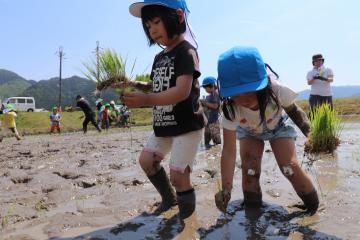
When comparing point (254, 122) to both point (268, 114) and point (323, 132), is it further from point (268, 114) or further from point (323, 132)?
point (323, 132)

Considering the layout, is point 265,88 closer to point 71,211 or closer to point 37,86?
point 71,211

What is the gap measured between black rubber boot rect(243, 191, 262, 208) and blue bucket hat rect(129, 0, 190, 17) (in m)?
1.42

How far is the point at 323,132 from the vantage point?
550 cm

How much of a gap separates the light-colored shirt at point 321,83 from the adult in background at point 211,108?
Answer: 2036 millimetres

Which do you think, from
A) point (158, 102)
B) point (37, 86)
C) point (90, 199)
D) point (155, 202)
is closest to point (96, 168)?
point (90, 199)

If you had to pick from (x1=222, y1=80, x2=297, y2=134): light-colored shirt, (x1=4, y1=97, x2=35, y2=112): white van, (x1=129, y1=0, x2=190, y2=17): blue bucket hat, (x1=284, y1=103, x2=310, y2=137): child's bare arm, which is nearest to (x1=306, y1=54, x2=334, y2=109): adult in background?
(x1=284, y1=103, x2=310, y2=137): child's bare arm

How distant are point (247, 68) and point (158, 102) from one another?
Answer: 56cm

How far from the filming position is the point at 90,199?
3.49 metres

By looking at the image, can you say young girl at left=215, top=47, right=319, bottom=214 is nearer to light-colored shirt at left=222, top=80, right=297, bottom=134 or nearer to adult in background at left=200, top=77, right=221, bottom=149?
light-colored shirt at left=222, top=80, right=297, bottom=134

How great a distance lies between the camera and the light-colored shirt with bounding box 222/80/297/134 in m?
2.77

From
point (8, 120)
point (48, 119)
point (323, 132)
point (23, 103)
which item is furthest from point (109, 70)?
point (23, 103)

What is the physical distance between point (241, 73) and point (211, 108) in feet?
16.5

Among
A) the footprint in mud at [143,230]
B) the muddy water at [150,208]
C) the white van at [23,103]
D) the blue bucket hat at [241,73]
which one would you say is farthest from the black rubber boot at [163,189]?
the white van at [23,103]

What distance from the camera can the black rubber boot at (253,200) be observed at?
3.07m
